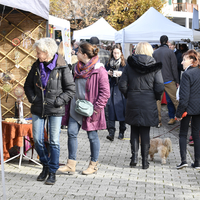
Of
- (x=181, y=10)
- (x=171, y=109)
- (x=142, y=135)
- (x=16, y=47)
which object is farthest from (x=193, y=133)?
(x=181, y=10)

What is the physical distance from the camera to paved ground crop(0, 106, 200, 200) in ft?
14.6

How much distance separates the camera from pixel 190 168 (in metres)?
5.69

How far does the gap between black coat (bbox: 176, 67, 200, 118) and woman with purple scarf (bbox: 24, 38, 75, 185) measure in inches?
64.4

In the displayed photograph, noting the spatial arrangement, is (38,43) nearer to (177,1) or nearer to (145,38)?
(145,38)

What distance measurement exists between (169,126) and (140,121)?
3970mm

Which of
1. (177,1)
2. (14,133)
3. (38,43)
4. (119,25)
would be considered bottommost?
(14,133)

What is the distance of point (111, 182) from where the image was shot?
4.95m

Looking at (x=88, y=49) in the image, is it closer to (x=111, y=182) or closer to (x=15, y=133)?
(x=15, y=133)

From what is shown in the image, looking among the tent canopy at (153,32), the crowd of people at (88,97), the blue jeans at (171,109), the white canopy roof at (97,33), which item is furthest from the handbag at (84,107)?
the white canopy roof at (97,33)

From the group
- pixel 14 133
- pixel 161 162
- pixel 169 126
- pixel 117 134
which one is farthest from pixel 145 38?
pixel 14 133

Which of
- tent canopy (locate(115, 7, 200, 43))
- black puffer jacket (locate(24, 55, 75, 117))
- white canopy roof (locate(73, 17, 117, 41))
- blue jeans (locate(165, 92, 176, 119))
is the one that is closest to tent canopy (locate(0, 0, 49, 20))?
black puffer jacket (locate(24, 55, 75, 117))

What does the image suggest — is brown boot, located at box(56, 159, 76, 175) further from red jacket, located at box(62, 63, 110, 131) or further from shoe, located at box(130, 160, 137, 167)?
shoe, located at box(130, 160, 137, 167)

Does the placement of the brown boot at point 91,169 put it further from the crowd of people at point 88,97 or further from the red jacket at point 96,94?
the red jacket at point 96,94

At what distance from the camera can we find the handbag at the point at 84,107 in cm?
494
